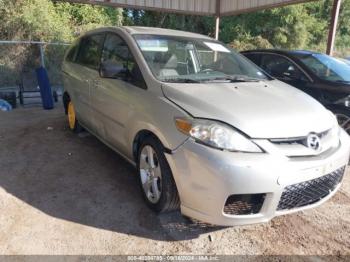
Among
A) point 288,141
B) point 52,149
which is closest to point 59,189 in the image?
point 52,149

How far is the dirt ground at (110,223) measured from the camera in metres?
2.60

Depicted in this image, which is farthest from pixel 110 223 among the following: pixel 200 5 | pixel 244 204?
pixel 200 5

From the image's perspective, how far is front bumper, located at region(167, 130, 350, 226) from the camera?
2268 millimetres

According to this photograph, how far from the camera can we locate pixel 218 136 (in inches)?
94.0

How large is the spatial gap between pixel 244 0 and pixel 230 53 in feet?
17.9

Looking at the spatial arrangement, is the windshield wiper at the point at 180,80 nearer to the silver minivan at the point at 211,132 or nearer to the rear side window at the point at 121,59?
the silver minivan at the point at 211,132

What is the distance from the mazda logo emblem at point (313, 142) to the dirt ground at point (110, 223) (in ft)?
2.70

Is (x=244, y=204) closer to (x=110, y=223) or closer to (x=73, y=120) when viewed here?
(x=110, y=223)

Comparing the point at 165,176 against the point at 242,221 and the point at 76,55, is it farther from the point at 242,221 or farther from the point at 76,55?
the point at 76,55

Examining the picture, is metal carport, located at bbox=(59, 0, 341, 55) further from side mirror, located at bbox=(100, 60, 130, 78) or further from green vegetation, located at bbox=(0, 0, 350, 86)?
side mirror, located at bbox=(100, 60, 130, 78)

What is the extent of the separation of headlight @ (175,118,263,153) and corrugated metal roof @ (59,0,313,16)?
6077mm

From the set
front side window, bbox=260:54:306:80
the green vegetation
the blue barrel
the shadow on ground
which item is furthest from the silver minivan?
the green vegetation

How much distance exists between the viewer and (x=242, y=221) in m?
2.40

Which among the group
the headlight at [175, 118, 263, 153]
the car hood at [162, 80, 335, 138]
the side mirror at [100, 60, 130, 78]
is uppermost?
the side mirror at [100, 60, 130, 78]
